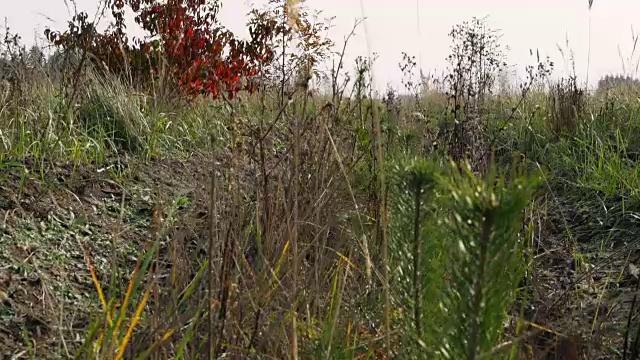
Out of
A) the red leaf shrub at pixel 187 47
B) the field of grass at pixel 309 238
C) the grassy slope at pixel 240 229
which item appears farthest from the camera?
the red leaf shrub at pixel 187 47

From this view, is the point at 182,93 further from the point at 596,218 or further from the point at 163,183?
the point at 596,218

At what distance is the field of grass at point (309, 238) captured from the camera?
1.22 metres

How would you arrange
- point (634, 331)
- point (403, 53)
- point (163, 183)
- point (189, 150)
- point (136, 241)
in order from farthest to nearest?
point (403, 53), point (189, 150), point (163, 183), point (136, 241), point (634, 331)

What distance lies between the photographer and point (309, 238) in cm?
301

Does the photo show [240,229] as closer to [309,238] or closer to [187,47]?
[309,238]

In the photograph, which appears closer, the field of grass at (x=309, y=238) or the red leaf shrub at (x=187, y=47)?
the field of grass at (x=309, y=238)

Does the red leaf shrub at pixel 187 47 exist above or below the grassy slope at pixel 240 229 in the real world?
above

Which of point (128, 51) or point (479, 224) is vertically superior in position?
point (128, 51)

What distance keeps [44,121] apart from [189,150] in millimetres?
997

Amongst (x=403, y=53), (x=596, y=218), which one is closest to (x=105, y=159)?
(x=596, y=218)

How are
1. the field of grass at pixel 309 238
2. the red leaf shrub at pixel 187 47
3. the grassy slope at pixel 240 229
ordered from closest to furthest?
1. the field of grass at pixel 309 238
2. the grassy slope at pixel 240 229
3. the red leaf shrub at pixel 187 47

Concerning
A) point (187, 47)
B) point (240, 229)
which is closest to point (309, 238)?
point (240, 229)

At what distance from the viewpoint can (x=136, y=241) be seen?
3303mm

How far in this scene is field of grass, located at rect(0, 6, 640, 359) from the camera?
122 centimetres
